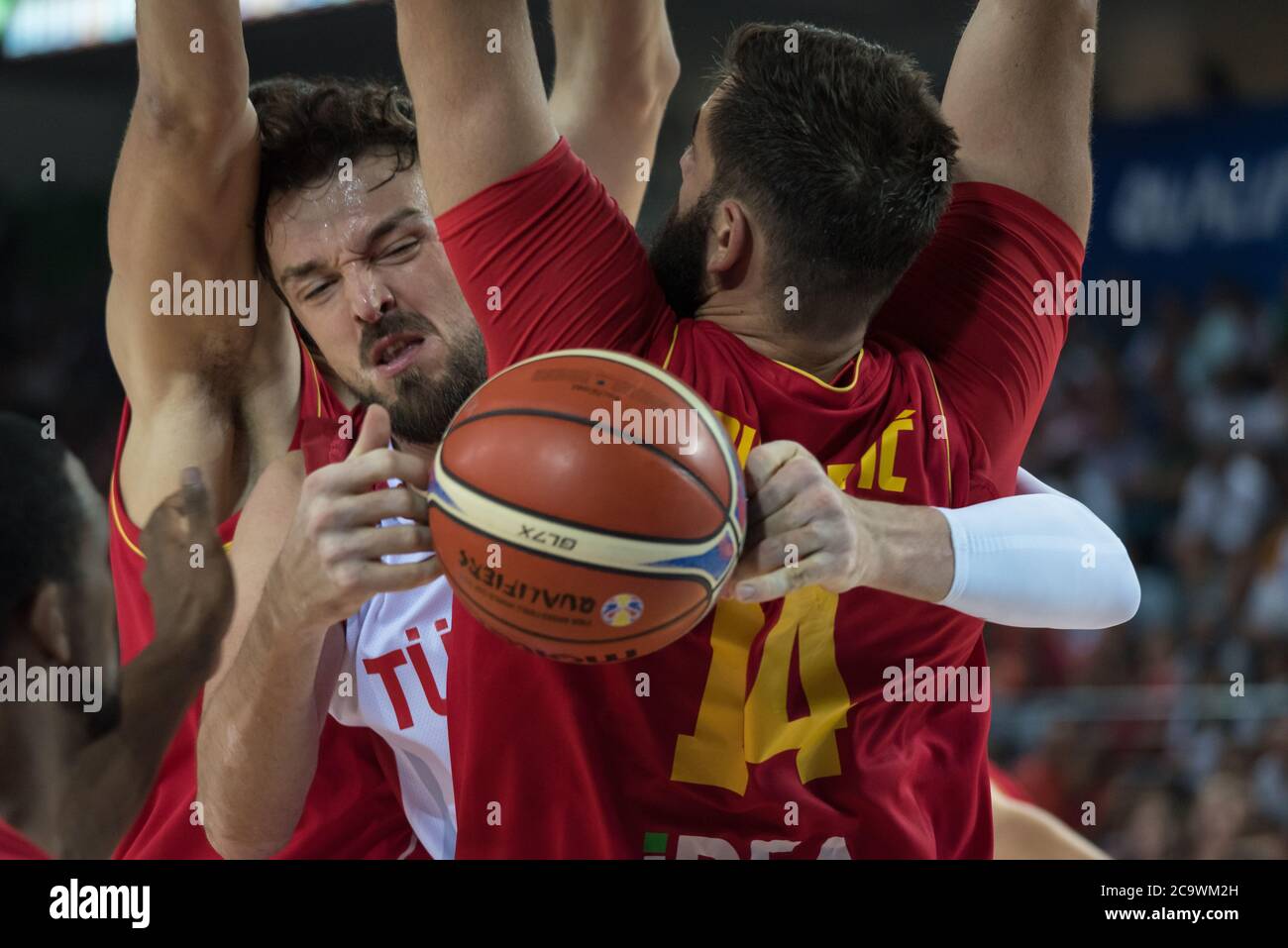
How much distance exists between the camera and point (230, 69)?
94.2 inches

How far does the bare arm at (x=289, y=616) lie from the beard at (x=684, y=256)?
1.54ft

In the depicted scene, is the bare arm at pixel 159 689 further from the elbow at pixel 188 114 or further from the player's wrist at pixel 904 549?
the player's wrist at pixel 904 549

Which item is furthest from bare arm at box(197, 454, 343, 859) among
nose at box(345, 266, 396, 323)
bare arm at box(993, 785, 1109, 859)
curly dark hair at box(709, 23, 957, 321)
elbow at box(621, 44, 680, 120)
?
bare arm at box(993, 785, 1109, 859)

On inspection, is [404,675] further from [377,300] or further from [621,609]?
[621,609]

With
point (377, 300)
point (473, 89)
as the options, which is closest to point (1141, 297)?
point (377, 300)

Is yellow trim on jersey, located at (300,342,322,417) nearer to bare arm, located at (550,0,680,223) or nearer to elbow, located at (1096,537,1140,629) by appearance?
bare arm, located at (550,0,680,223)

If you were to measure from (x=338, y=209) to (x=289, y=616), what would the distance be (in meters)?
0.99

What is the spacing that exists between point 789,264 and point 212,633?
121cm

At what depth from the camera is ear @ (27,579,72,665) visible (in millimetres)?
2344

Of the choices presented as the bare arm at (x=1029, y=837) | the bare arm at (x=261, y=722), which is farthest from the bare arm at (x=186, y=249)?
the bare arm at (x=1029, y=837)

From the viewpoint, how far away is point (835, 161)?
1823 mm

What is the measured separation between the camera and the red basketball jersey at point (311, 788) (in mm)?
2412
